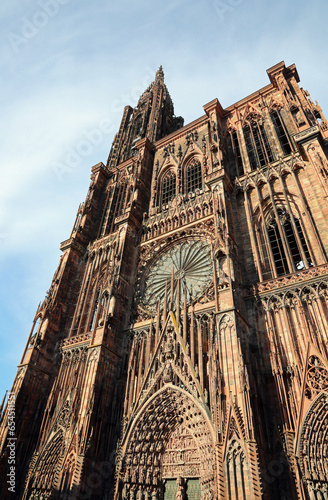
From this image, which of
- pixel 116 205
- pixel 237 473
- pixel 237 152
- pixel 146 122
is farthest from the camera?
pixel 146 122

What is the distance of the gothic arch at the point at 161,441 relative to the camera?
11461 millimetres

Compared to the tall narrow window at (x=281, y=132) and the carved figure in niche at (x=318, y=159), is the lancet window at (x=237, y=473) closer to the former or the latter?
the carved figure in niche at (x=318, y=159)

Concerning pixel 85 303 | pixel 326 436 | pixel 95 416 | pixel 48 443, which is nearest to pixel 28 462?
pixel 48 443

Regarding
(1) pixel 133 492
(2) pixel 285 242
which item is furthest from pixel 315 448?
(2) pixel 285 242

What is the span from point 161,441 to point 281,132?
17502 millimetres

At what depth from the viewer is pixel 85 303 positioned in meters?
20.4

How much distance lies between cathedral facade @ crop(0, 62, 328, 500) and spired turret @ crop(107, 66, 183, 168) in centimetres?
1095

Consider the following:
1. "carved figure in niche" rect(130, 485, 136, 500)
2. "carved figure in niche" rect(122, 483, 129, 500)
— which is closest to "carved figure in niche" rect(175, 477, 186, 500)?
"carved figure in niche" rect(130, 485, 136, 500)

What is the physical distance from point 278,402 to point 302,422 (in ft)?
3.11

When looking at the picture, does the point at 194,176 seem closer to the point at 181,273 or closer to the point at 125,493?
the point at 181,273

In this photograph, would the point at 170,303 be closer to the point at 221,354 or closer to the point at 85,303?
the point at 221,354

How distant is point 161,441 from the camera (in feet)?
42.1

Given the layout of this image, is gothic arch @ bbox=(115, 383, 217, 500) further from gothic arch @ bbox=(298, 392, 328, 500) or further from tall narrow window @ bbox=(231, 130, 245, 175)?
tall narrow window @ bbox=(231, 130, 245, 175)

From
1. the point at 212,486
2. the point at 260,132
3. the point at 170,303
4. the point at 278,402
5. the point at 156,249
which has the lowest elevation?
the point at 212,486
